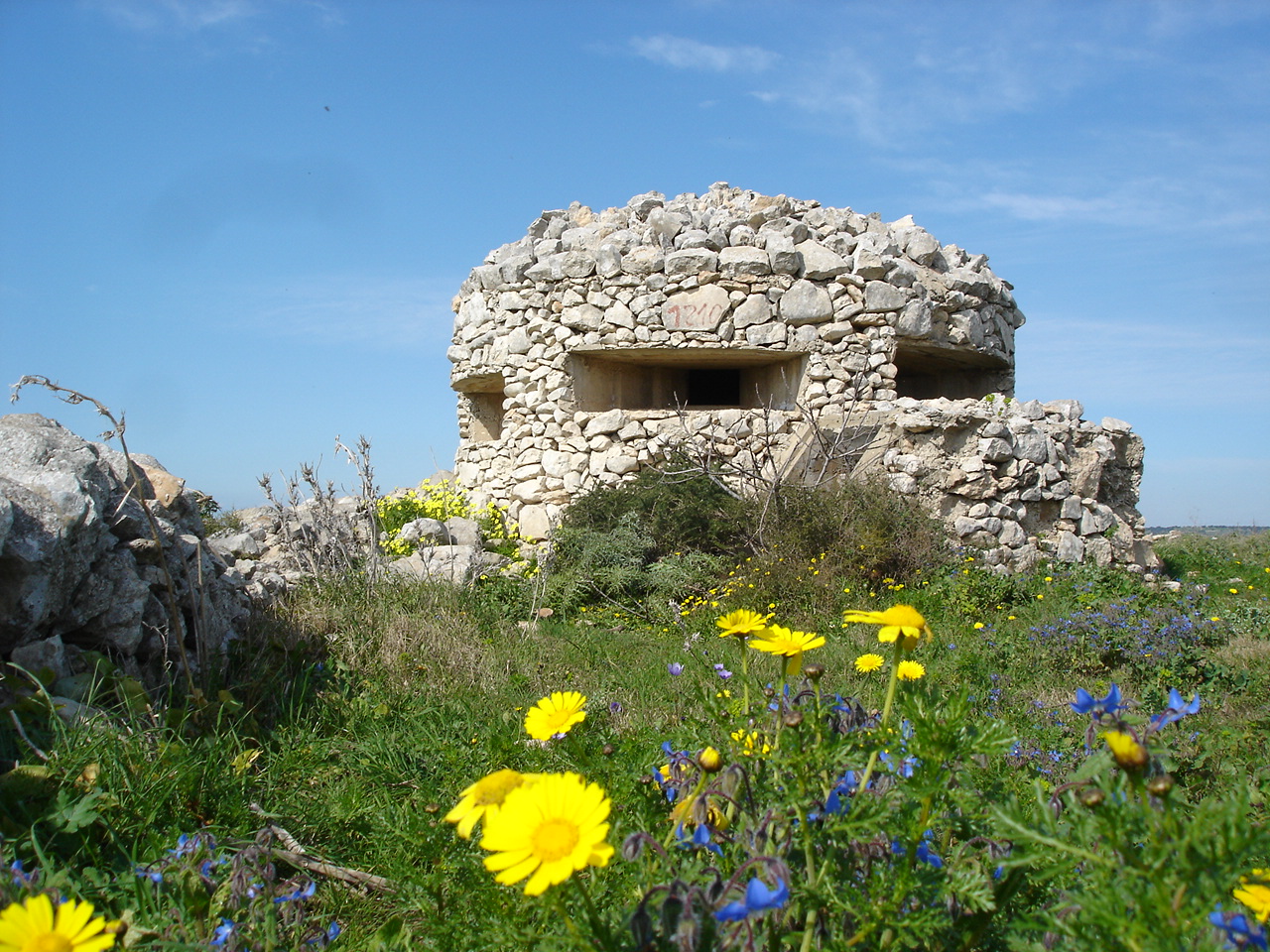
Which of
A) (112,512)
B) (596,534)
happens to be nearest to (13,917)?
(112,512)

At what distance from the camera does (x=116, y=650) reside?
3383mm

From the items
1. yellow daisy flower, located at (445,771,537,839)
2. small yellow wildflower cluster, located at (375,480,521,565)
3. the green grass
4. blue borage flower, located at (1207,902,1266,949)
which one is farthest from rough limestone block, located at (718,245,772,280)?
blue borage flower, located at (1207,902,1266,949)

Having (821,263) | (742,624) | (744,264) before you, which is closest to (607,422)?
(744,264)

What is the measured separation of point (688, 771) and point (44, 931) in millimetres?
1098

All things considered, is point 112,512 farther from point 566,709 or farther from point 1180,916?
point 1180,916

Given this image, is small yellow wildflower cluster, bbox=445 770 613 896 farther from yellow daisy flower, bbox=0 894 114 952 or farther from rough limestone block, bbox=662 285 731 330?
rough limestone block, bbox=662 285 731 330

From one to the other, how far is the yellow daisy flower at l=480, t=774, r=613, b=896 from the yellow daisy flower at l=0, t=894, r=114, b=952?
21.4 inches

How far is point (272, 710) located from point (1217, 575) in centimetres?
1023

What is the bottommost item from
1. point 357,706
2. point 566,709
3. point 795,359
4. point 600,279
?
point 357,706

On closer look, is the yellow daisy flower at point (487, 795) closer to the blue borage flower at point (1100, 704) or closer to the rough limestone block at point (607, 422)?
the blue borage flower at point (1100, 704)

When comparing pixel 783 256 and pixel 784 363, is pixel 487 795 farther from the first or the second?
pixel 784 363

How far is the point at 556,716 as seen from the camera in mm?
1701

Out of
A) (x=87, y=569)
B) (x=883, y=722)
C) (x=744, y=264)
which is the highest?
(x=744, y=264)

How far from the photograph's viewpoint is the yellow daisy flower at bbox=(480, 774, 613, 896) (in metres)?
1.05
